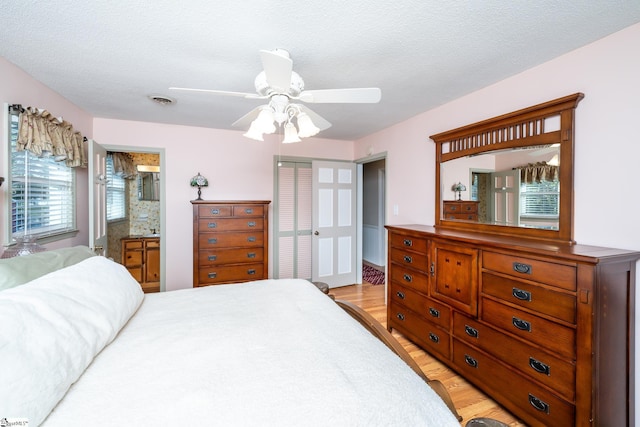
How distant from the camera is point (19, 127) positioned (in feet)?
6.44

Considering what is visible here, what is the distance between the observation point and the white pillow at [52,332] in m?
0.74

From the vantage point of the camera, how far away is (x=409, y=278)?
104 inches

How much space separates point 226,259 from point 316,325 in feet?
7.71

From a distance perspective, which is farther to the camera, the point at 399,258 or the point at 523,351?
the point at 399,258

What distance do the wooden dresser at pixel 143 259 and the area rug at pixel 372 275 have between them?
3.37 meters

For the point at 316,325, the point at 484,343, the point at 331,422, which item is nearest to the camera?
the point at 331,422

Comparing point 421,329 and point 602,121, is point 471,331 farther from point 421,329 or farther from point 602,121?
point 602,121

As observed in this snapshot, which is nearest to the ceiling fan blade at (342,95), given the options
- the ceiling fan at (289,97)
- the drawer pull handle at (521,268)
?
the ceiling fan at (289,97)

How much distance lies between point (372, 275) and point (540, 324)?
361 cm

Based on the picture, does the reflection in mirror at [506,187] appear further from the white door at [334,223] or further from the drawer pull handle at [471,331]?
the white door at [334,223]

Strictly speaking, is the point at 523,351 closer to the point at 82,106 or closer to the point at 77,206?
the point at 77,206

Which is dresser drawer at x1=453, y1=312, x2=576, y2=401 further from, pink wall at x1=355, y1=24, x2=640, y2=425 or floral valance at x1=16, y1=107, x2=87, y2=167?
floral valance at x1=16, y1=107, x2=87, y2=167

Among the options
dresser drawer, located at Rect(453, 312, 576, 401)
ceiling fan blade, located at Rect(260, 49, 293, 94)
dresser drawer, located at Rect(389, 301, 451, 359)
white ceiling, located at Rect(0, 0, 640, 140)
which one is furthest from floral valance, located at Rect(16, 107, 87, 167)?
dresser drawer, located at Rect(453, 312, 576, 401)

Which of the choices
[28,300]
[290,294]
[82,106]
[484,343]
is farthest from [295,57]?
[82,106]
